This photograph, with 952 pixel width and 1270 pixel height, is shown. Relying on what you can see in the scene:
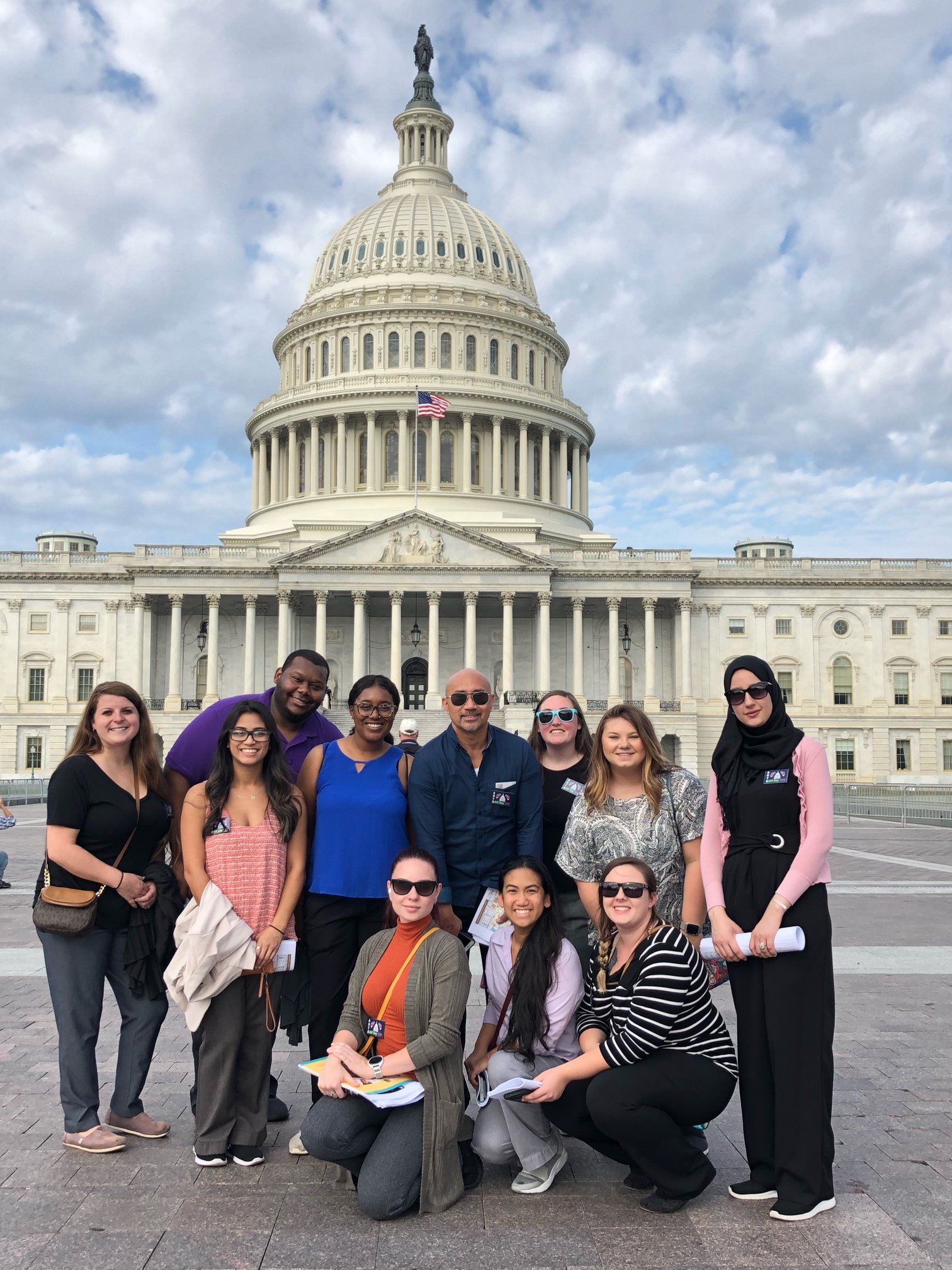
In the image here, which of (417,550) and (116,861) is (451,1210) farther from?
(417,550)

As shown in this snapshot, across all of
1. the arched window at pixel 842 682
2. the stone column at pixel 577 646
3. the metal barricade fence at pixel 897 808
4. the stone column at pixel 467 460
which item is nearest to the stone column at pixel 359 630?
the stone column at pixel 577 646

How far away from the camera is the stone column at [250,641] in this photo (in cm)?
6612

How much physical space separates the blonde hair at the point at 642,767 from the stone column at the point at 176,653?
60052 mm

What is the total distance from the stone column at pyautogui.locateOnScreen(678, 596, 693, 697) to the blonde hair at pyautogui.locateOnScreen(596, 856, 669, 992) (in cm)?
6020

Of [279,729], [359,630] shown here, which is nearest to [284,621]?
[359,630]

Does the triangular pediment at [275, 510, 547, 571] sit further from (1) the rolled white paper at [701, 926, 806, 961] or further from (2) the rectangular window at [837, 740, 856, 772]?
(1) the rolled white paper at [701, 926, 806, 961]

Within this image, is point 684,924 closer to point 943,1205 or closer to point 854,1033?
point 943,1205

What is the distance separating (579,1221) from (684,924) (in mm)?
1938

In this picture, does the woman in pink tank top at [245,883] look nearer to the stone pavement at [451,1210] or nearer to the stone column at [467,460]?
the stone pavement at [451,1210]

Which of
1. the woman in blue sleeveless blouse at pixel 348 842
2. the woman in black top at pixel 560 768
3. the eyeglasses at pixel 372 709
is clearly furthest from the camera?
the woman in black top at pixel 560 768

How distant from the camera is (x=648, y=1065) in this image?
6.59m

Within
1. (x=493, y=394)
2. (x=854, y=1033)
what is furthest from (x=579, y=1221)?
(x=493, y=394)

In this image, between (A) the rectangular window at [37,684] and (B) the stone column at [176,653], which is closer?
(B) the stone column at [176,653]

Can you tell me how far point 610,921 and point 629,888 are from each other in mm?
504
